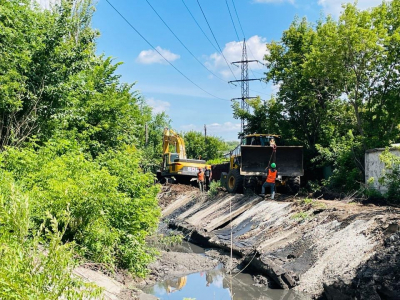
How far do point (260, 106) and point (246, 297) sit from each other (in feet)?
63.4

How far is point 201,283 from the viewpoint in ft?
36.0

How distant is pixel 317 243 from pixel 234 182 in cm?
925

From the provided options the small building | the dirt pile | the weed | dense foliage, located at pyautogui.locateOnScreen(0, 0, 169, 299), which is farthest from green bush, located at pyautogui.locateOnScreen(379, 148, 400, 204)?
the dirt pile

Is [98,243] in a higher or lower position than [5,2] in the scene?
lower

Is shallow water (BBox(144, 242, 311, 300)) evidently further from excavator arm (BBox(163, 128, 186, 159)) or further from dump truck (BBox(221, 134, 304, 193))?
excavator arm (BBox(163, 128, 186, 159))

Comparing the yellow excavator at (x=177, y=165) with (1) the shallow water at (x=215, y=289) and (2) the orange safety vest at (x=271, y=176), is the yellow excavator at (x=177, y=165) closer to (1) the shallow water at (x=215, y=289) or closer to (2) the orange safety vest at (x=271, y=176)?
(2) the orange safety vest at (x=271, y=176)

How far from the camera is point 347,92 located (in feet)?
64.5

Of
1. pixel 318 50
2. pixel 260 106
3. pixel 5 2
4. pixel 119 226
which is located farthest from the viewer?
pixel 260 106

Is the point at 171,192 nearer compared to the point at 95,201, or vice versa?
the point at 95,201

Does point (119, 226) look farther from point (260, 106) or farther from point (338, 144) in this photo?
point (260, 106)

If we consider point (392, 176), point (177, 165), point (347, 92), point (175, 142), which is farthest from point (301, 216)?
point (175, 142)

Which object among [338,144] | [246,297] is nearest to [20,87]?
[246,297]

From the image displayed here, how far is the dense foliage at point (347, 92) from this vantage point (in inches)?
711

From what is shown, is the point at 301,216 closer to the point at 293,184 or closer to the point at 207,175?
the point at 293,184
